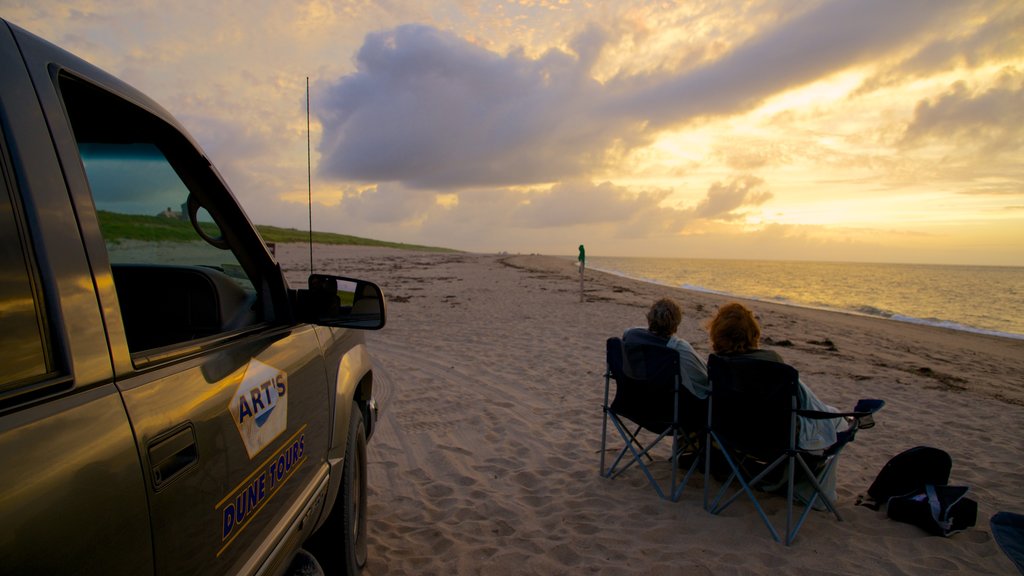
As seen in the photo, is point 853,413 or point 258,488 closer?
point 258,488

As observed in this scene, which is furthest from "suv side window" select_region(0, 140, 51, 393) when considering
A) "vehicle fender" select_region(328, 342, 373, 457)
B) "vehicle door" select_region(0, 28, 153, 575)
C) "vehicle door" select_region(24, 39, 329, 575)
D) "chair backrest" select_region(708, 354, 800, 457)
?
"chair backrest" select_region(708, 354, 800, 457)

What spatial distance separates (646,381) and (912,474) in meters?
1.98

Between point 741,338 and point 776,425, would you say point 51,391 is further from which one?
point 741,338

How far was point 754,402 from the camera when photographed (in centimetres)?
360

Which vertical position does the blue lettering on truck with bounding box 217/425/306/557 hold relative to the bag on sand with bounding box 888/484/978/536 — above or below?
above

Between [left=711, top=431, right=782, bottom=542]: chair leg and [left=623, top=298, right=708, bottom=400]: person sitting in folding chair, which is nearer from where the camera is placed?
[left=711, top=431, right=782, bottom=542]: chair leg

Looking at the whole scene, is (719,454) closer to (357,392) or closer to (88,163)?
(357,392)

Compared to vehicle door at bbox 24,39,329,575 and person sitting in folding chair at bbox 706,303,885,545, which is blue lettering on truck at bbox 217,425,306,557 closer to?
vehicle door at bbox 24,39,329,575

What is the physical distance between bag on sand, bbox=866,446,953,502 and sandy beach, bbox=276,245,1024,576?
7.2 inches

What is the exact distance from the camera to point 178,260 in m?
2.06

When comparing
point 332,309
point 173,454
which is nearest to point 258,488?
point 173,454

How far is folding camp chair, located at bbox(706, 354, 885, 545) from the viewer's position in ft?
11.4

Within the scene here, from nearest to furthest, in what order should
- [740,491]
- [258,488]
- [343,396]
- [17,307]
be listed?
Answer: [17,307] < [258,488] < [343,396] < [740,491]

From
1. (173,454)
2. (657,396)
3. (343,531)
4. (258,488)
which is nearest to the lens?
(173,454)
